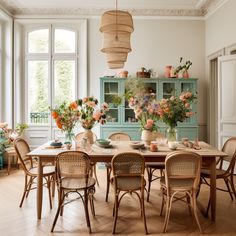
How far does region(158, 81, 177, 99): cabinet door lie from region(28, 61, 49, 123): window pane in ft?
9.52

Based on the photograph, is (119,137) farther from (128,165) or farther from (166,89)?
(166,89)

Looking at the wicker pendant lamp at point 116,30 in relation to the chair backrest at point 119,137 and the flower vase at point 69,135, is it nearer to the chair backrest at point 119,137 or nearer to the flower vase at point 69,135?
the flower vase at point 69,135

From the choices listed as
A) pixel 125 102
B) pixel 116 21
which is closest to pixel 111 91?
pixel 125 102

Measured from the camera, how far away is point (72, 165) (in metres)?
2.62

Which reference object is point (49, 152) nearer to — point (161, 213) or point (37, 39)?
point (161, 213)

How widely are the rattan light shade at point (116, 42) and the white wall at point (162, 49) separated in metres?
2.86

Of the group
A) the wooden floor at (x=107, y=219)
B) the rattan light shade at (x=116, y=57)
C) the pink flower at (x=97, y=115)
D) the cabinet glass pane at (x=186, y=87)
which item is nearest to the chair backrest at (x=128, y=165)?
the wooden floor at (x=107, y=219)

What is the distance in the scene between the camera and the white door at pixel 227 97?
4496 mm

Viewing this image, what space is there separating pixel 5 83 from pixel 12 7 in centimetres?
181

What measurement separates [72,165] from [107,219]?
865mm

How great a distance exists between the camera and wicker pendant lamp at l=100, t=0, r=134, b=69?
287cm

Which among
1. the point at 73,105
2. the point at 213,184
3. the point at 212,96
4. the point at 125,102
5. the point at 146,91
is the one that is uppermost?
the point at 146,91

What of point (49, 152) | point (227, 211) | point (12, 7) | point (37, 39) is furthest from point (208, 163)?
point (12, 7)

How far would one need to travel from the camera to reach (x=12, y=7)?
18.4ft
